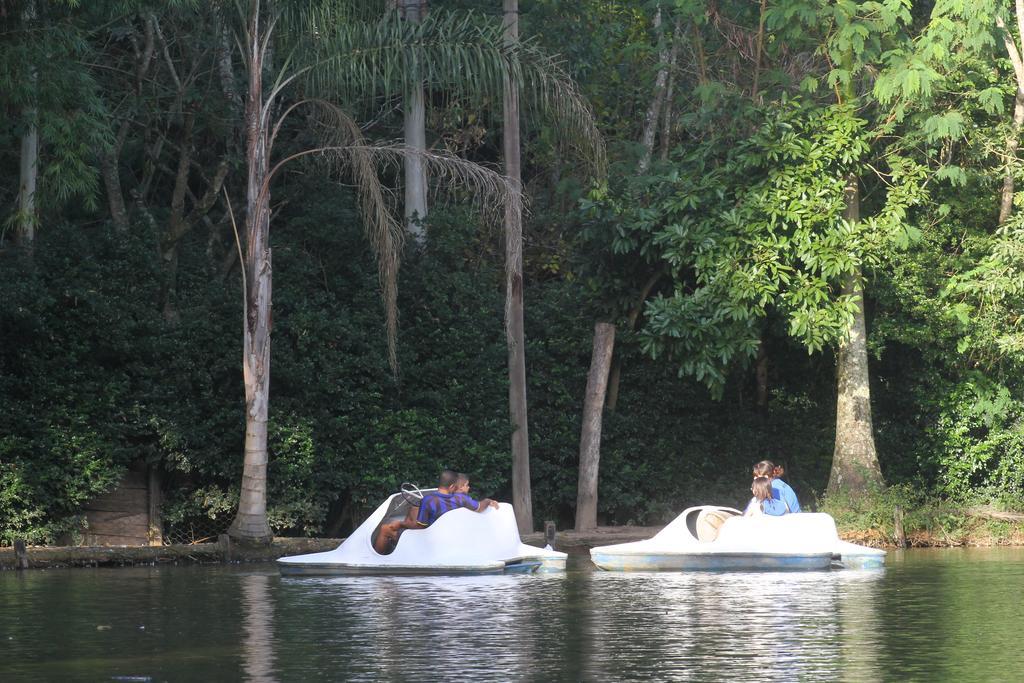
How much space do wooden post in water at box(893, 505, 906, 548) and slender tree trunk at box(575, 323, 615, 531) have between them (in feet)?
15.8

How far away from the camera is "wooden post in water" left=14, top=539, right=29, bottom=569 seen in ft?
67.5

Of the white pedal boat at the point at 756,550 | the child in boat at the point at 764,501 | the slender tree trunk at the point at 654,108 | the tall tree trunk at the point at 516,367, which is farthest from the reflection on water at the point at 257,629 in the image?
the slender tree trunk at the point at 654,108

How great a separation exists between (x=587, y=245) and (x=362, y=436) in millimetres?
5028

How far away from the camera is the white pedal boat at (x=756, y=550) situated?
62.6ft

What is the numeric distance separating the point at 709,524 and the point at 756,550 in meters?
1.11

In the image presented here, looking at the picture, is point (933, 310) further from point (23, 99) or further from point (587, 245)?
point (23, 99)

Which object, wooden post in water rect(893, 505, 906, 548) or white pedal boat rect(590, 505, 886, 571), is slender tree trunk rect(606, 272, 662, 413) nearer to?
wooden post in water rect(893, 505, 906, 548)

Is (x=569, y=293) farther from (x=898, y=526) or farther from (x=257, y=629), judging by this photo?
(x=257, y=629)

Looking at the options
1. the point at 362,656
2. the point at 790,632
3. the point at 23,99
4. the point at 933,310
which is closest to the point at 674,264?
the point at 933,310

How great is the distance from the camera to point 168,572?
66.5 feet

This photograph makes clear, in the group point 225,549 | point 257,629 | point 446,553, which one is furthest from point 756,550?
point 257,629

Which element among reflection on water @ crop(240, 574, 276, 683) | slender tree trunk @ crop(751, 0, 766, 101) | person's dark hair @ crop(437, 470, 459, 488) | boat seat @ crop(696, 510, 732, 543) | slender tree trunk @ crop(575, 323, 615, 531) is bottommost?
reflection on water @ crop(240, 574, 276, 683)

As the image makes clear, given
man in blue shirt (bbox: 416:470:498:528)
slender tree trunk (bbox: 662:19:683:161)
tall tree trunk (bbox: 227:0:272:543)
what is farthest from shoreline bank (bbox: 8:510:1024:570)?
slender tree trunk (bbox: 662:19:683:161)

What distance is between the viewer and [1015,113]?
26141mm
